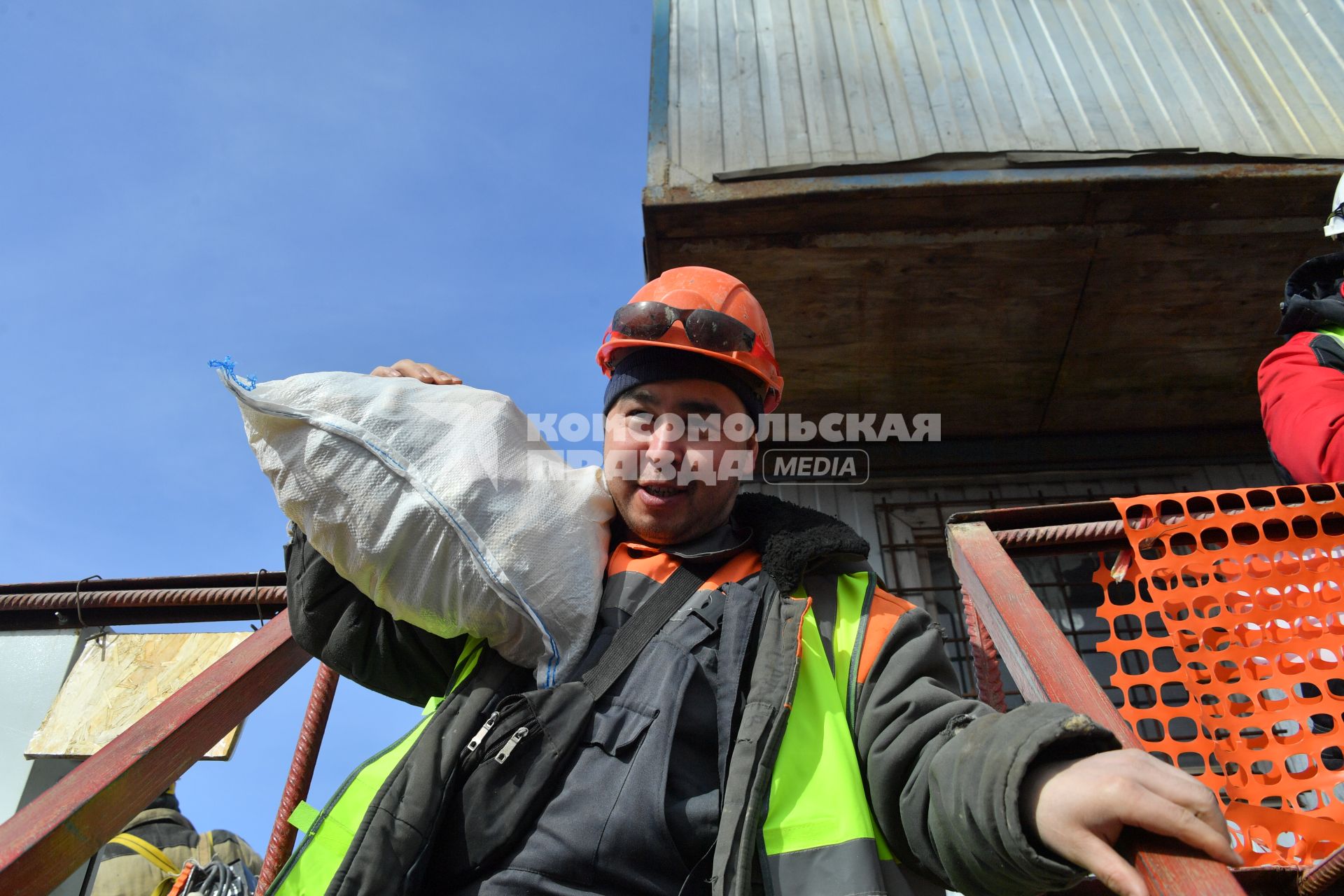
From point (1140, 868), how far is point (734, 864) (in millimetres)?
592

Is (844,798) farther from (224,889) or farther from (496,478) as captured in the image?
(224,889)

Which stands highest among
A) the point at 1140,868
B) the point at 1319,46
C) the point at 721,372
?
the point at 1319,46

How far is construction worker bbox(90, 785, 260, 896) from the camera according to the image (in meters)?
3.60

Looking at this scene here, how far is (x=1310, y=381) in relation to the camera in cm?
268

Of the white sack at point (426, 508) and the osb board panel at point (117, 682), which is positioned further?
the osb board panel at point (117, 682)

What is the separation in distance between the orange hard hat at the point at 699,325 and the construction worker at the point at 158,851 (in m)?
2.86

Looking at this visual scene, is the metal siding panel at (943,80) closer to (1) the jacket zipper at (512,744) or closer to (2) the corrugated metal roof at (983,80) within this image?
(2) the corrugated metal roof at (983,80)

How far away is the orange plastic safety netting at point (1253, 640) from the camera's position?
5.96ft

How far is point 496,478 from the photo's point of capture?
1.54 metres

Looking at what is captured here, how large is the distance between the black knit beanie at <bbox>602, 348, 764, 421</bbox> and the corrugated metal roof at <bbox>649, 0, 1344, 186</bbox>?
1.80m

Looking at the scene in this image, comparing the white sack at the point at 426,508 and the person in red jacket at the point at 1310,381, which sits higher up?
the person in red jacket at the point at 1310,381

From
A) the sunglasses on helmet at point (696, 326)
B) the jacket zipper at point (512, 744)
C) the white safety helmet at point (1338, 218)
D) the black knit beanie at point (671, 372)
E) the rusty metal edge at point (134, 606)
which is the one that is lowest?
the jacket zipper at point (512, 744)

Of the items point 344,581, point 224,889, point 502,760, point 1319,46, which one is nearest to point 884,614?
point 502,760

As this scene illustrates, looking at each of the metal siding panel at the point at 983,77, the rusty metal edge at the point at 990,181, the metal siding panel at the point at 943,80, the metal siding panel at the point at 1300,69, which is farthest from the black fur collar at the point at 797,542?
the metal siding panel at the point at 1300,69
